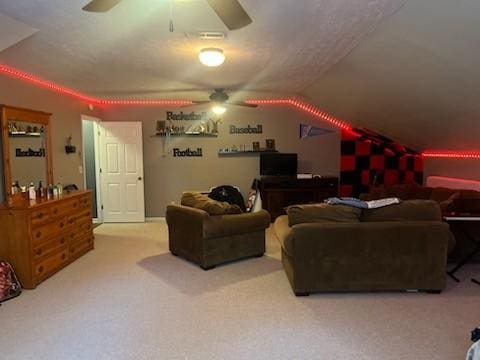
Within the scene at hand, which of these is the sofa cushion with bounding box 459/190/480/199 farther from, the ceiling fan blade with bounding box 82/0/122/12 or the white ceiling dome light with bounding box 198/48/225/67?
the ceiling fan blade with bounding box 82/0/122/12

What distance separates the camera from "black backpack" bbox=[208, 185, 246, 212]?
6629 mm

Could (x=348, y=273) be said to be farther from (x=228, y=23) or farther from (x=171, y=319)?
(x=228, y=23)

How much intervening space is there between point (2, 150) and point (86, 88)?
77.5 inches

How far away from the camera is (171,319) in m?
3.04

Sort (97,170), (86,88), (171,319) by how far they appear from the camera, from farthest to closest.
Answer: (97,170) → (86,88) → (171,319)

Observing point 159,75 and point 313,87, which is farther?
point 313,87

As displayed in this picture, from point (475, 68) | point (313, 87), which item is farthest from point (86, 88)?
point (475, 68)

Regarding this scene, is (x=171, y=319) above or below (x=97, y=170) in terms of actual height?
below

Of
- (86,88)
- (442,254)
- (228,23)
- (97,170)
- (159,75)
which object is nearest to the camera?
(228,23)

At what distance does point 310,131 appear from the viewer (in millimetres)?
7367

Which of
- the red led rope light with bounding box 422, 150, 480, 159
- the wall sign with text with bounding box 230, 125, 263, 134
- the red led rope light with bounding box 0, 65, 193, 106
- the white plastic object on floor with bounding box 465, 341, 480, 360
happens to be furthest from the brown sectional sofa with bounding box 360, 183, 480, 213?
the red led rope light with bounding box 0, 65, 193, 106

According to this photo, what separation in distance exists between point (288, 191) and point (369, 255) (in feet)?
11.4

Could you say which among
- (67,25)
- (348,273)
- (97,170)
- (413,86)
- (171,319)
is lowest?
(171,319)

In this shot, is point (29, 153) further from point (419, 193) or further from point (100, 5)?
point (419, 193)
